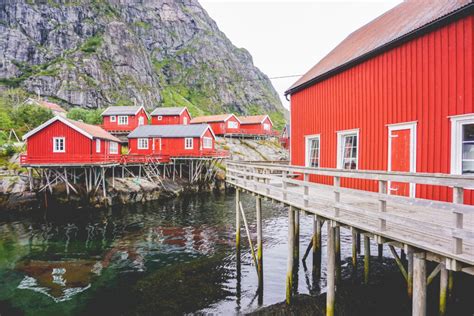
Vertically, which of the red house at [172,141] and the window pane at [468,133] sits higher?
the red house at [172,141]

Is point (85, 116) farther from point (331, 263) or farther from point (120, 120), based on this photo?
point (331, 263)

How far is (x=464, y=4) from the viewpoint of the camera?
7020 mm

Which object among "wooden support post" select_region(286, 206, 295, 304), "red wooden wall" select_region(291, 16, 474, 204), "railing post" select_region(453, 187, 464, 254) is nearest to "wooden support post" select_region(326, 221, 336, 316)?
"wooden support post" select_region(286, 206, 295, 304)

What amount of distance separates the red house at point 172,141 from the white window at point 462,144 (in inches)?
1184

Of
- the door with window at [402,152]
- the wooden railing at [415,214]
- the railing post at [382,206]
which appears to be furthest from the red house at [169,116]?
the railing post at [382,206]

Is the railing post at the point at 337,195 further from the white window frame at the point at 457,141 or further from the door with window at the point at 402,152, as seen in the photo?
the door with window at the point at 402,152

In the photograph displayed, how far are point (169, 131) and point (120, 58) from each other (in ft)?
187

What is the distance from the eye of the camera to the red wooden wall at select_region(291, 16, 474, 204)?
7.25 meters

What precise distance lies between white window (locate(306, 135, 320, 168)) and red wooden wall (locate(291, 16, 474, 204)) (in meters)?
0.52

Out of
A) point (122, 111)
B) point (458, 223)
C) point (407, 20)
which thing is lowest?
point (458, 223)

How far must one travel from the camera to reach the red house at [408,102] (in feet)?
23.5

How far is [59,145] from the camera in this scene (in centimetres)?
2784

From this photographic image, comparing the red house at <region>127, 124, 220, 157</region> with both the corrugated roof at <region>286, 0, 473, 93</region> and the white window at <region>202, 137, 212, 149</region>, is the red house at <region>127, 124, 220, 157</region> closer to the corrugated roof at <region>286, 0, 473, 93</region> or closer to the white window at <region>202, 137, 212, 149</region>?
the white window at <region>202, 137, 212, 149</region>

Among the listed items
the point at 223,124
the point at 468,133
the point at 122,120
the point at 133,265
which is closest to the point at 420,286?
the point at 468,133
